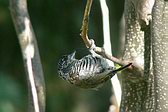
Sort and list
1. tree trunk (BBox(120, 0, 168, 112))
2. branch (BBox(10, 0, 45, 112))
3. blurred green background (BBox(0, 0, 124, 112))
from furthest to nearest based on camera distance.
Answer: blurred green background (BBox(0, 0, 124, 112)) → branch (BBox(10, 0, 45, 112)) → tree trunk (BBox(120, 0, 168, 112))

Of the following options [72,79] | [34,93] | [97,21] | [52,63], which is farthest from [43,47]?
[72,79]

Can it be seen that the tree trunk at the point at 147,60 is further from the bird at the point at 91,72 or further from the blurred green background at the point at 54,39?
the blurred green background at the point at 54,39

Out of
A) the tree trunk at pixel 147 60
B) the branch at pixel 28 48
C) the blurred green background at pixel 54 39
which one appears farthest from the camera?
the blurred green background at pixel 54 39

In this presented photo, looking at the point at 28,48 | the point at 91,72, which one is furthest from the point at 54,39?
the point at 91,72

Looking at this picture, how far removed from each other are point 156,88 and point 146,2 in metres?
0.17

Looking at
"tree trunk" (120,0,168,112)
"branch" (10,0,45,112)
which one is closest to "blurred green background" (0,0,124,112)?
"branch" (10,0,45,112)

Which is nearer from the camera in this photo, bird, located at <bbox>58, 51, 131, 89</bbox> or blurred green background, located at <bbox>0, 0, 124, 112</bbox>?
bird, located at <bbox>58, 51, 131, 89</bbox>

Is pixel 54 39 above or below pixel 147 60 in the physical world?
above

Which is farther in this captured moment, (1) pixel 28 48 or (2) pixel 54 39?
(2) pixel 54 39

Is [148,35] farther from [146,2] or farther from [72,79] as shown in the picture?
[72,79]

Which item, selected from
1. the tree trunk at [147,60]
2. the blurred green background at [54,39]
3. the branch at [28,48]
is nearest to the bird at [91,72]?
the tree trunk at [147,60]

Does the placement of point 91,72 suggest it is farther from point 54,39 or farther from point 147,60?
point 54,39

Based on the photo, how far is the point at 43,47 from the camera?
3582 mm

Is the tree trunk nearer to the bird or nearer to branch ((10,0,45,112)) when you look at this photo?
the bird
